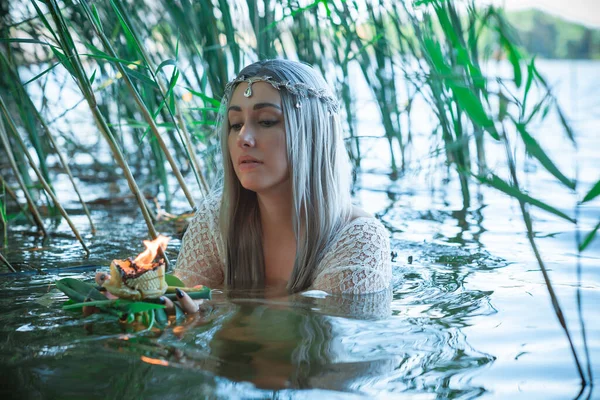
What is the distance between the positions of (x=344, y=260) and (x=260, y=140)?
46 cm

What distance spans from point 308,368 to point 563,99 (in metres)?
10.3

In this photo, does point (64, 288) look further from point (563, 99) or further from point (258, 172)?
point (563, 99)

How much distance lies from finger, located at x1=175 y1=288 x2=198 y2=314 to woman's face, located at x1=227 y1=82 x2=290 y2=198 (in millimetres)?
543

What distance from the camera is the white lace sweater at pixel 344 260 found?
2.34m

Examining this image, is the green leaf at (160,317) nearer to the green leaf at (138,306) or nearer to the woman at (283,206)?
the green leaf at (138,306)

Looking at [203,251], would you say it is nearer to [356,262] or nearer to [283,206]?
[283,206]

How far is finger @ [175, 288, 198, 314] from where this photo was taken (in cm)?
190

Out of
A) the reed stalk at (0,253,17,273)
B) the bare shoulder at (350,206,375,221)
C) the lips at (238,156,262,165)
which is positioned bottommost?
the reed stalk at (0,253,17,273)

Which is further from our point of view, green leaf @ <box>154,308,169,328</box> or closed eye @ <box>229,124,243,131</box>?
closed eye @ <box>229,124,243,131</box>

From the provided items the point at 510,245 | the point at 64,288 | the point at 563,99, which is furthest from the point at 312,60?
the point at 563,99

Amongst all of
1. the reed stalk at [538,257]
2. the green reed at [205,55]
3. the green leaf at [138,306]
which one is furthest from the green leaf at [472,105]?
the green leaf at [138,306]

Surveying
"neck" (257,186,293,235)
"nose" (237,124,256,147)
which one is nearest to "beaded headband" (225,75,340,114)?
"nose" (237,124,256,147)

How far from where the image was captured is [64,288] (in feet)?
6.15

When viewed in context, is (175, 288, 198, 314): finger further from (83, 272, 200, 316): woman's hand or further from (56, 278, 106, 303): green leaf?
(56, 278, 106, 303): green leaf
